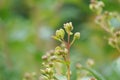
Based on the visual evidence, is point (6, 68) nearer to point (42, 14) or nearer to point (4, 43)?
point (4, 43)

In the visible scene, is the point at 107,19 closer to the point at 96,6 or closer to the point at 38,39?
the point at 96,6

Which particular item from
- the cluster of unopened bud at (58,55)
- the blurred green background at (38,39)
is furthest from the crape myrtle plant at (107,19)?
the blurred green background at (38,39)

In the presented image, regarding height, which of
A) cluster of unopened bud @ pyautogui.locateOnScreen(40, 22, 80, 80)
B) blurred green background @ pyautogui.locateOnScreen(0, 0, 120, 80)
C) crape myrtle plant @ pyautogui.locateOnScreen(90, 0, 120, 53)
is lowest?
cluster of unopened bud @ pyautogui.locateOnScreen(40, 22, 80, 80)

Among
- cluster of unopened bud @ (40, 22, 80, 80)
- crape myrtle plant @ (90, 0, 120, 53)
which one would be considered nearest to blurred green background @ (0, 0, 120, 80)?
crape myrtle plant @ (90, 0, 120, 53)

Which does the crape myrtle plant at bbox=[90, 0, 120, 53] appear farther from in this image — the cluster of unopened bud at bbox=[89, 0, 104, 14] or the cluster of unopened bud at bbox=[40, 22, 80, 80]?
the cluster of unopened bud at bbox=[40, 22, 80, 80]

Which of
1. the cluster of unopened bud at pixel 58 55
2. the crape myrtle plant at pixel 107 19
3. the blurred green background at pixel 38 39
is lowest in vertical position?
the cluster of unopened bud at pixel 58 55

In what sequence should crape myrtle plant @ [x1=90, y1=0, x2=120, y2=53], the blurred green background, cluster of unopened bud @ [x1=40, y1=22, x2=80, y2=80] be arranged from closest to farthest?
cluster of unopened bud @ [x1=40, y1=22, x2=80, y2=80] < crape myrtle plant @ [x1=90, y1=0, x2=120, y2=53] < the blurred green background

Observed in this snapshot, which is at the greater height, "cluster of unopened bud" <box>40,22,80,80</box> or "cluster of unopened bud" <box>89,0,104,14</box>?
"cluster of unopened bud" <box>89,0,104,14</box>

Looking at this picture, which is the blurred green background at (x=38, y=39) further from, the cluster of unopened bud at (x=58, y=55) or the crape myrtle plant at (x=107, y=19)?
the cluster of unopened bud at (x=58, y=55)

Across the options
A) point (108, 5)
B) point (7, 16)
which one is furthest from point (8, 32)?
point (108, 5)

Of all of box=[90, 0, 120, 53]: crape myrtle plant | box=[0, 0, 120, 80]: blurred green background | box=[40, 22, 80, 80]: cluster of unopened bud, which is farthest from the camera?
box=[0, 0, 120, 80]: blurred green background

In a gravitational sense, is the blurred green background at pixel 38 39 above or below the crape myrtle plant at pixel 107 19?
above
